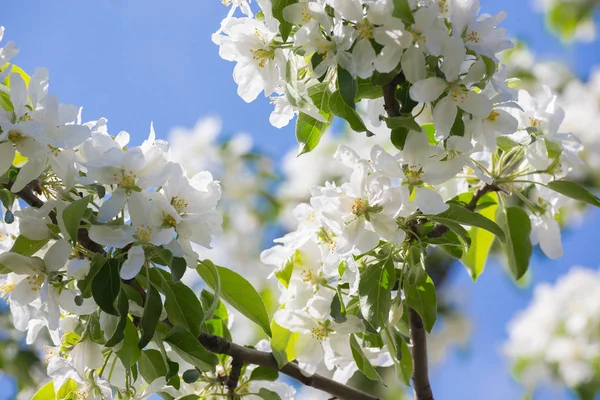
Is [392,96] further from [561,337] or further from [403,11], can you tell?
[561,337]

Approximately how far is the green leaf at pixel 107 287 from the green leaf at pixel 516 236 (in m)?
0.76

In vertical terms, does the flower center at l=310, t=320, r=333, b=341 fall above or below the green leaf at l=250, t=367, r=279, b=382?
above

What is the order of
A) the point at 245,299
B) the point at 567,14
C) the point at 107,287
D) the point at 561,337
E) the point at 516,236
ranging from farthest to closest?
the point at 567,14, the point at 561,337, the point at 516,236, the point at 245,299, the point at 107,287

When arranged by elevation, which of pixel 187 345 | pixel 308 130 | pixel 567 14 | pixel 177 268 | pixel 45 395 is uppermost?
pixel 567 14

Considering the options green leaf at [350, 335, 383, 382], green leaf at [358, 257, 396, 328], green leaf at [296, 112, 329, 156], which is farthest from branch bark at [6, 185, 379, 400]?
green leaf at [296, 112, 329, 156]

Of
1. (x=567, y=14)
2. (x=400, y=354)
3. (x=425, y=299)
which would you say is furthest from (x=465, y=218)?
(x=567, y=14)

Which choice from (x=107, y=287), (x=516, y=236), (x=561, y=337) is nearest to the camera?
(x=107, y=287)

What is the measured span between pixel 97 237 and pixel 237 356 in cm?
34

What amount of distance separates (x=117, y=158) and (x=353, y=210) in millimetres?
344

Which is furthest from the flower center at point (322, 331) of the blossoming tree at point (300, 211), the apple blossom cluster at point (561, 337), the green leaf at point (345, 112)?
the apple blossom cluster at point (561, 337)

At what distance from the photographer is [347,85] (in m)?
1.05

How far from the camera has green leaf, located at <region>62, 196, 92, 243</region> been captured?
39.5 inches

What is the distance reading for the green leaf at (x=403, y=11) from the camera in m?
1.02

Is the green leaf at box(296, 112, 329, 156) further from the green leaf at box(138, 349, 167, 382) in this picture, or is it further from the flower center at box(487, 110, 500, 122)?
the green leaf at box(138, 349, 167, 382)
